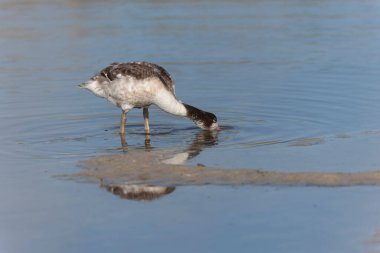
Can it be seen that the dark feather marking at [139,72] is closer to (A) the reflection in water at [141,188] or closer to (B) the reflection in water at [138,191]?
(A) the reflection in water at [141,188]

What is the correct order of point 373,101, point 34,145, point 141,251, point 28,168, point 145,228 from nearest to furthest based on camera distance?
1. point 141,251
2. point 145,228
3. point 28,168
4. point 34,145
5. point 373,101

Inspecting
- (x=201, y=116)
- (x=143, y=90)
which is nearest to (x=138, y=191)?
(x=143, y=90)

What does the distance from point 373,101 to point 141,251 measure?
23.6 ft

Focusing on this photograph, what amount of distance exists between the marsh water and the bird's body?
0.30m

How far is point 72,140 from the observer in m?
12.0

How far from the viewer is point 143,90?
478 inches

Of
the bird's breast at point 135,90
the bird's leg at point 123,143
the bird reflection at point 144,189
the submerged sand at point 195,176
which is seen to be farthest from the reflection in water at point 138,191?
the bird's breast at point 135,90

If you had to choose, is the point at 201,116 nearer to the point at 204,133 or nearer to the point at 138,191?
the point at 204,133

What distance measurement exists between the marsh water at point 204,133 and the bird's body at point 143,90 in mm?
298

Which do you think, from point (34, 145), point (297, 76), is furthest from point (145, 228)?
point (297, 76)

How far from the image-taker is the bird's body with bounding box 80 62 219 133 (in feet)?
39.8

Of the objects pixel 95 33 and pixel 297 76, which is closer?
pixel 297 76

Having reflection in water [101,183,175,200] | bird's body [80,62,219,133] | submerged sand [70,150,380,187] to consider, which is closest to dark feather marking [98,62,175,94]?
bird's body [80,62,219,133]

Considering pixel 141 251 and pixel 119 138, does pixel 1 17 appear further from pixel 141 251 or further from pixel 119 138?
pixel 141 251
